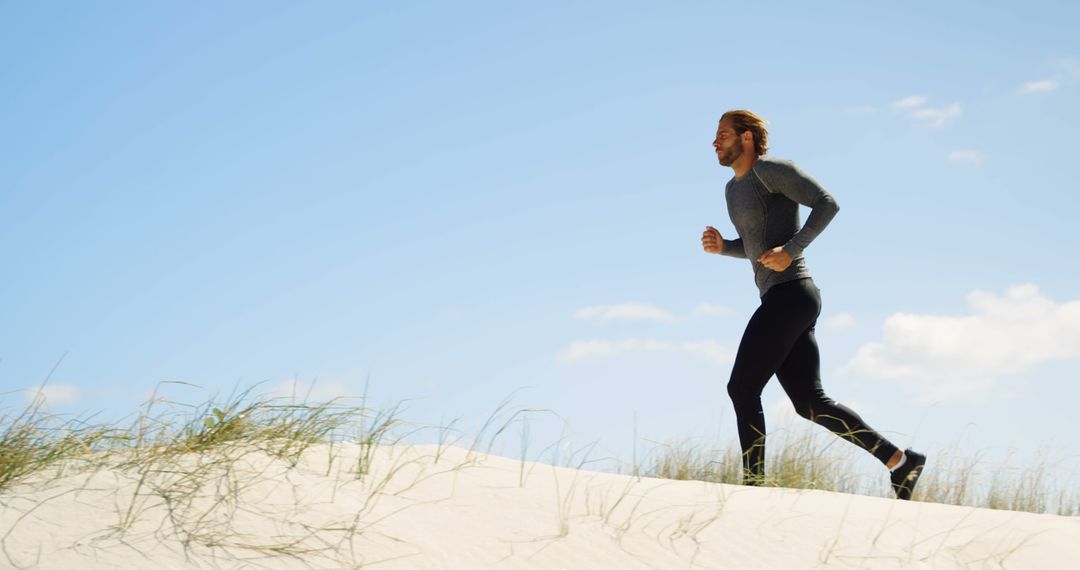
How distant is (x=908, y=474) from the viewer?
15.6 ft

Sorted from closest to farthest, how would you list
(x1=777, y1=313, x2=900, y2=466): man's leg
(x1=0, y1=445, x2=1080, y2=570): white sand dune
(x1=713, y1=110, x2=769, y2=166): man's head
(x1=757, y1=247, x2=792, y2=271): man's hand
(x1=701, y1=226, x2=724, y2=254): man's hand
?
(x1=0, y1=445, x2=1080, y2=570): white sand dune < (x1=757, y1=247, x2=792, y2=271): man's hand < (x1=777, y1=313, x2=900, y2=466): man's leg < (x1=713, y1=110, x2=769, y2=166): man's head < (x1=701, y1=226, x2=724, y2=254): man's hand

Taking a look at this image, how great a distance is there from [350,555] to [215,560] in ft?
1.33

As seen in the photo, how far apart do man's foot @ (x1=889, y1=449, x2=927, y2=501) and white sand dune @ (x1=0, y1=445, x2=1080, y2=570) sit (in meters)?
0.69

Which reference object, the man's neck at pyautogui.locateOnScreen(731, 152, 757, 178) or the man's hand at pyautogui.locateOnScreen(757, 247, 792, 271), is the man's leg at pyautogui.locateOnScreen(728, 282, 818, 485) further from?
the man's neck at pyautogui.locateOnScreen(731, 152, 757, 178)

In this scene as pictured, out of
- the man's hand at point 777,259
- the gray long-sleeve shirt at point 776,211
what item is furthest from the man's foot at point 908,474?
the man's hand at point 777,259

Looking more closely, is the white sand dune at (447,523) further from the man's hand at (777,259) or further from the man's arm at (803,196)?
the man's arm at (803,196)

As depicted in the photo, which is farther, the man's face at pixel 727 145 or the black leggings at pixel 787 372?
the man's face at pixel 727 145

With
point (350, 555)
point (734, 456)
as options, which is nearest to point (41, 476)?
point (350, 555)

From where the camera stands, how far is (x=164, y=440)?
369cm

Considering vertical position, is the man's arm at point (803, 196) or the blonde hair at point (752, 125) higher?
the blonde hair at point (752, 125)

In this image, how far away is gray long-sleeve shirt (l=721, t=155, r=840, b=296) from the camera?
4.65 metres

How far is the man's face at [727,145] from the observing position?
491cm

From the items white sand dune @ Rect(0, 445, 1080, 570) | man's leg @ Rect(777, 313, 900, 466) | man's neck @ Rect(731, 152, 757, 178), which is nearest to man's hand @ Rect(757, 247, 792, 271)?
man's leg @ Rect(777, 313, 900, 466)

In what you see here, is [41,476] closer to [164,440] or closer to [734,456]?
[164,440]
